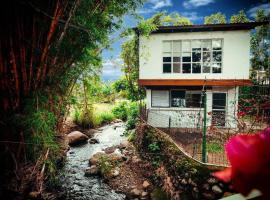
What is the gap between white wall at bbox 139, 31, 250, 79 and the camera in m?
13.9

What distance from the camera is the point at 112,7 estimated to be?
8.53 meters

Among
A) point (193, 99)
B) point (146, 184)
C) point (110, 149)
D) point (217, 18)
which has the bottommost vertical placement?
point (146, 184)

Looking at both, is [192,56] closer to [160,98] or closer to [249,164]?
[160,98]

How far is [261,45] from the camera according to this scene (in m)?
27.5

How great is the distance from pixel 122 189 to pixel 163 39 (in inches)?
388

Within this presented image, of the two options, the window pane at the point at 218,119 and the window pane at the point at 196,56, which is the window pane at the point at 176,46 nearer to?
the window pane at the point at 196,56

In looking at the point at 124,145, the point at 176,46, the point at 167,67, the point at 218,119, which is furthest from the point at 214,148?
the point at 176,46

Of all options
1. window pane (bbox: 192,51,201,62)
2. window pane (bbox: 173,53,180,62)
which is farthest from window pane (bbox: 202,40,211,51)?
window pane (bbox: 173,53,180,62)

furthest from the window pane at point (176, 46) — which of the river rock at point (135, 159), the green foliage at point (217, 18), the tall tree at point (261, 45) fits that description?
the green foliage at point (217, 18)

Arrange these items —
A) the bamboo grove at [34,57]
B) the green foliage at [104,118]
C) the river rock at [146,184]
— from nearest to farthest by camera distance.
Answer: the bamboo grove at [34,57], the river rock at [146,184], the green foliage at [104,118]

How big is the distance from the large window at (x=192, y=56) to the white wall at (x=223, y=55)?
0.35m

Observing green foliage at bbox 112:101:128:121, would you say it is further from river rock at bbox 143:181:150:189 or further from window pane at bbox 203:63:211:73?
river rock at bbox 143:181:150:189

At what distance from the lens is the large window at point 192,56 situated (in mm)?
14641

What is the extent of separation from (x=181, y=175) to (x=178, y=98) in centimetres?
823
